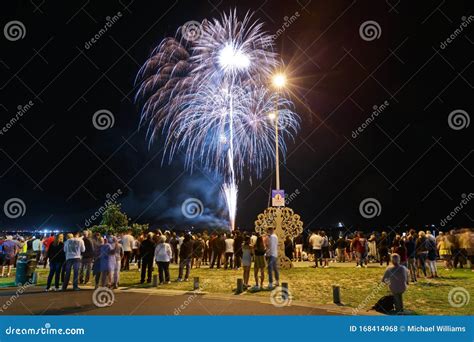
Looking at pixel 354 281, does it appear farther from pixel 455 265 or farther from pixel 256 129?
pixel 256 129

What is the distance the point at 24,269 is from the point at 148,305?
6668 mm

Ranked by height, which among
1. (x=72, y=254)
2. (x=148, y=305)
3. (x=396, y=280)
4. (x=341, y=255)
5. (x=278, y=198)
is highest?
(x=278, y=198)

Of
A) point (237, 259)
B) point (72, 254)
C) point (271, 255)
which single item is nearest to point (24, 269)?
point (72, 254)

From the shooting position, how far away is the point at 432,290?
41.4ft

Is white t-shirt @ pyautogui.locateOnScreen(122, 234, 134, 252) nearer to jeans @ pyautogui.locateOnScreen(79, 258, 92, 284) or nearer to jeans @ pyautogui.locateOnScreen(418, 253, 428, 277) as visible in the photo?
jeans @ pyautogui.locateOnScreen(79, 258, 92, 284)

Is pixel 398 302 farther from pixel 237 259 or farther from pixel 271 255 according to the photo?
pixel 237 259

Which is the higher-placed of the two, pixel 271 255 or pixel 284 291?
pixel 271 255

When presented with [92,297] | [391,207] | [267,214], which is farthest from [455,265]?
[391,207]

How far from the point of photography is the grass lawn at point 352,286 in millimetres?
10555

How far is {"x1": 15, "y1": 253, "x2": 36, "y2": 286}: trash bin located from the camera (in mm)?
14555

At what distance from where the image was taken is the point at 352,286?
1366 cm

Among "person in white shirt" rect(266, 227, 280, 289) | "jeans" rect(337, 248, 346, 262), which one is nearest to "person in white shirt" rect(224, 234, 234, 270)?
"person in white shirt" rect(266, 227, 280, 289)

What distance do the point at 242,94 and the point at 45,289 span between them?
16.3 m

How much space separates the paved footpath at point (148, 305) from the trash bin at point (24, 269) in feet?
6.85
